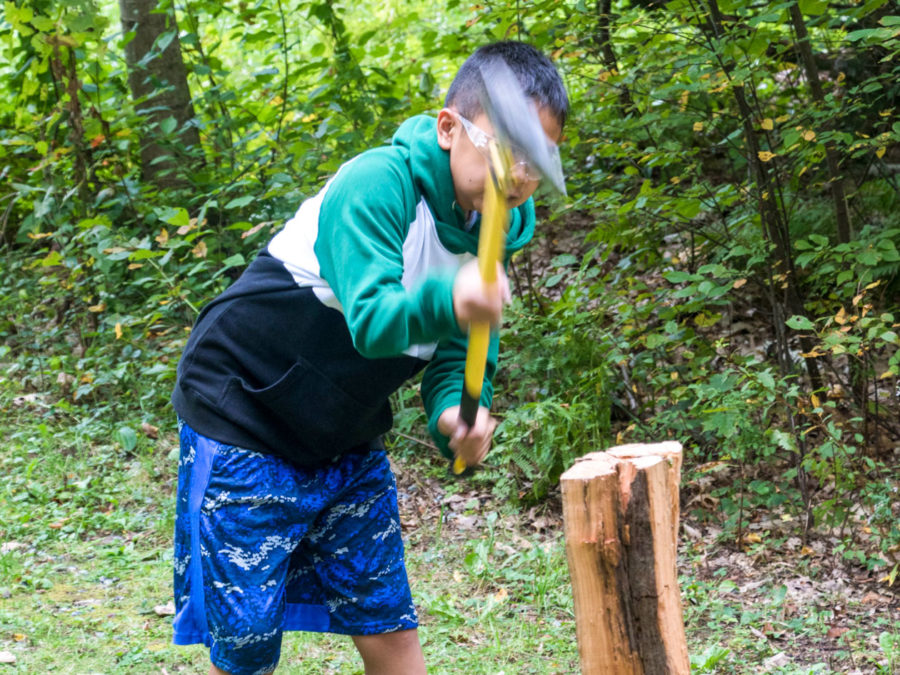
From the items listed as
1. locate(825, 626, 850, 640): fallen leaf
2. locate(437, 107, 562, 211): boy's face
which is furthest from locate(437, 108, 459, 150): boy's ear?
locate(825, 626, 850, 640): fallen leaf

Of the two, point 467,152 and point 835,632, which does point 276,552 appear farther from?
point 835,632

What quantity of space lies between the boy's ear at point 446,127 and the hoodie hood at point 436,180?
15 mm

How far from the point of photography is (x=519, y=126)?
147 cm

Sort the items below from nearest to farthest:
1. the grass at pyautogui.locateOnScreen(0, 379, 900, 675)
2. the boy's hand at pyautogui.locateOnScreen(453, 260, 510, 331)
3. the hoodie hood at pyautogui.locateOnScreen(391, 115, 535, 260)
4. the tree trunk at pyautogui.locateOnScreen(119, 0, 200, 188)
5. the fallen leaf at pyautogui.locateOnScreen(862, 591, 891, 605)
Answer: the boy's hand at pyautogui.locateOnScreen(453, 260, 510, 331) → the hoodie hood at pyautogui.locateOnScreen(391, 115, 535, 260) → the grass at pyautogui.locateOnScreen(0, 379, 900, 675) → the fallen leaf at pyautogui.locateOnScreen(862, 591, 891, 605) → the tree trunk at pyautogui.locateOnScreen(119, 0, 200, 188)

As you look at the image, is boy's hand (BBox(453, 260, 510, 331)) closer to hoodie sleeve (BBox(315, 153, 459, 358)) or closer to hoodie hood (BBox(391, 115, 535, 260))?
hoodie sleeve (BBox(315, 153, 459, 358))

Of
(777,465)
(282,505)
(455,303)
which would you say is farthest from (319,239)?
(777,465)

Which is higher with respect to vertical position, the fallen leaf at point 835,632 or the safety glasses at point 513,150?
the safety glasses at point 513,150

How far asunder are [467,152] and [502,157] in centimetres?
25

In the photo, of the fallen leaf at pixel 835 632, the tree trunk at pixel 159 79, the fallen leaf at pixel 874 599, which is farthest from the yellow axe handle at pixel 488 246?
the tree trunk at pixel 159 79

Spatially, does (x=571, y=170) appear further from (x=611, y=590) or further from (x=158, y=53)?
(x=611, y=590)

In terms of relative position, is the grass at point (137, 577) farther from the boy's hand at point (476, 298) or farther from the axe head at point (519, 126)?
the axe head at point (519, 126)

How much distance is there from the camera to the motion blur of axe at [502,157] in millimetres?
1469

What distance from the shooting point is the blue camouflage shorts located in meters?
1.98

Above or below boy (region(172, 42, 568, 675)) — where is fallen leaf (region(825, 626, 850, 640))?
below
